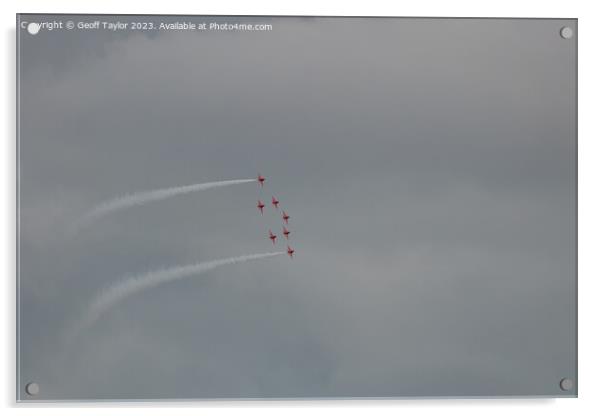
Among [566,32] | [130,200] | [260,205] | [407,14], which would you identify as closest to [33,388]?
[130,200]

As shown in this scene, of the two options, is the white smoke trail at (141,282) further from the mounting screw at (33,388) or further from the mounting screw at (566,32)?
the mounting screw at (566,32)

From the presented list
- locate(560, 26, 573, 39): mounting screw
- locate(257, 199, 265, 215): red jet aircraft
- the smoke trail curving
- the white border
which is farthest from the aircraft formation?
locate(560, 26, 573, 39): mounting screw

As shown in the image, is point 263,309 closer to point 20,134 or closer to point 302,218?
point 302,218

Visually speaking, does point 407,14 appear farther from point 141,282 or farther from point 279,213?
point 141,282

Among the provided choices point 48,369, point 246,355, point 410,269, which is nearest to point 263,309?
point 246,355

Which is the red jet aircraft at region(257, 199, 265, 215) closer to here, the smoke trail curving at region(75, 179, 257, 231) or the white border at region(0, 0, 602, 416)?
the smoke trail curving at region(75, 179, 257, 231)

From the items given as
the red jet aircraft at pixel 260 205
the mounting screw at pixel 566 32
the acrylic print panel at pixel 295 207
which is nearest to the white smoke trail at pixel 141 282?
the acrylic print panel at pixel 295 207
